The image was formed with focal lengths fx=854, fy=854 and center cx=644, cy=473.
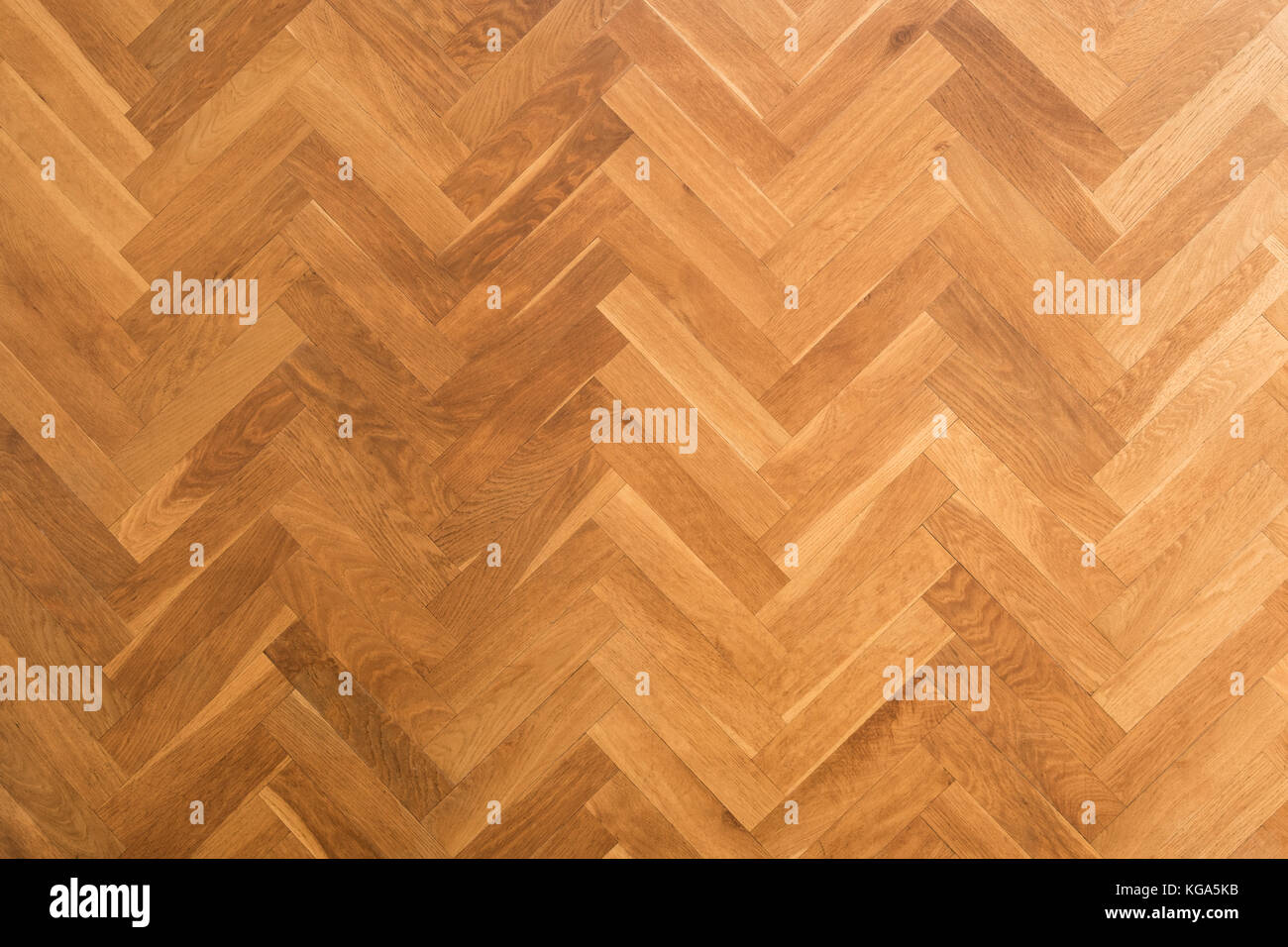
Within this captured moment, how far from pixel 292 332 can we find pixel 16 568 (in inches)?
35.9

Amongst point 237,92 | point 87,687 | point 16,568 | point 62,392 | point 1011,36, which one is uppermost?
point 237,92

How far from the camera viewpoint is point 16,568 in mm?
2148

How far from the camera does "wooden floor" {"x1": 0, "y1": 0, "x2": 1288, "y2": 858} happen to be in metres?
2.10

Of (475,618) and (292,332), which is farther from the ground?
(292,332)

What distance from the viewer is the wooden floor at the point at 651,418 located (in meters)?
2.10

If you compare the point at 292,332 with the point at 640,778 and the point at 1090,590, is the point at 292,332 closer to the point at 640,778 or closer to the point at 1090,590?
the point at 640,778

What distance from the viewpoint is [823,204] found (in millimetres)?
2156

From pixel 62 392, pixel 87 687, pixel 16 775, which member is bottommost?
pixel 16 775

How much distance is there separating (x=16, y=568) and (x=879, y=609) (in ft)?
7.09

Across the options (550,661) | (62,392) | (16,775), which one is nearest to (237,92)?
(62,392)

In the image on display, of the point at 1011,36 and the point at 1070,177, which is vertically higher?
the point at 1011,36

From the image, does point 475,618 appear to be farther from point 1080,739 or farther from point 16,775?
point 1080,739

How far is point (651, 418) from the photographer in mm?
2137

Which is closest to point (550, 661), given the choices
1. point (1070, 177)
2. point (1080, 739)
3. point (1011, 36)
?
point (1080, 739)
